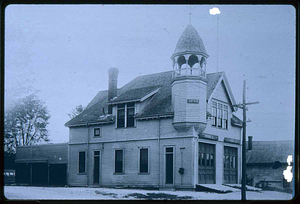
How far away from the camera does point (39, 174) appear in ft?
23.9

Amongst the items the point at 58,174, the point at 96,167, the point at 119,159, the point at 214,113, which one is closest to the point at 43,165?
the point at 58,174

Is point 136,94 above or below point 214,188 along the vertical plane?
above

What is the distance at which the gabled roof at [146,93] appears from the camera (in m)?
7.09

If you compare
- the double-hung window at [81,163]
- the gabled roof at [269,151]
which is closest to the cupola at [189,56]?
the gabled roof at [269,151]

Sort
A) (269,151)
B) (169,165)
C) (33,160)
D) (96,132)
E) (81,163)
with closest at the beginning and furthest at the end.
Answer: (269,151), (169,165), (33,160), (81,163), (96,132)

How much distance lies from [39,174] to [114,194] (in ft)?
4.63

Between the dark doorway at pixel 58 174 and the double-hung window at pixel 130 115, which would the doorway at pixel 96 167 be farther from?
the double-hung window at pixel 130 115

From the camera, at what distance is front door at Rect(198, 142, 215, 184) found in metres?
7.21

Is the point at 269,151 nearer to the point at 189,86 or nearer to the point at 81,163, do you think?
the point at 189,86

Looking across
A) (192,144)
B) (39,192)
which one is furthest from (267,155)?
(39,192)

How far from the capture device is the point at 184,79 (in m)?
7.21
